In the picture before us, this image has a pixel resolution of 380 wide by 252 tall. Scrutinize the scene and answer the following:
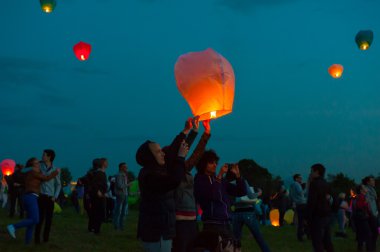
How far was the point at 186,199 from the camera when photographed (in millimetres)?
6906

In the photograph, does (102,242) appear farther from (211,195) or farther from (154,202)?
(154,202)

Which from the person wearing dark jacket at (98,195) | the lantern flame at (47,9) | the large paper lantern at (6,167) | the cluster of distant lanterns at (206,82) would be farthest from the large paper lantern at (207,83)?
the large paper lantern at (6,167)

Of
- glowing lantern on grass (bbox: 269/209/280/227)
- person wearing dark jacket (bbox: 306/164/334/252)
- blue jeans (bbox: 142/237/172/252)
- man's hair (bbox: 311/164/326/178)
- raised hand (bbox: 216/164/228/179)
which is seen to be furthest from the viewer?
glowing lantern on grass (bbox: 269/209/280/227)

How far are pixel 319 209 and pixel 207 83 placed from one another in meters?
4.46

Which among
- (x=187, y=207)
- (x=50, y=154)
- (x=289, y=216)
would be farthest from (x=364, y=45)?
(x=187, y=207)

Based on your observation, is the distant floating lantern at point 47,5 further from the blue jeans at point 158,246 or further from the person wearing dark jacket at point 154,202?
the blue jeans at point 158,246

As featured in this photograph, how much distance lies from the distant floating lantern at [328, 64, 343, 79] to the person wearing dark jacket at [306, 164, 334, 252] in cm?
1176

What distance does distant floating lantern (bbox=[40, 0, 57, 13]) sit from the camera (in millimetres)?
16172

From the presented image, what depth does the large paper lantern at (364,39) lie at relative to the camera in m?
19.9

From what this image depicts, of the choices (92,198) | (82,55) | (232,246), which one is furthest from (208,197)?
(82,55)

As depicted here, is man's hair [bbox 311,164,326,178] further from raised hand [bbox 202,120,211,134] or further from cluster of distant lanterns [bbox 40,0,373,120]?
raised hand [bbox 202,120,211,134]

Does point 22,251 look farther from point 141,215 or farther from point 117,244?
point 141,215

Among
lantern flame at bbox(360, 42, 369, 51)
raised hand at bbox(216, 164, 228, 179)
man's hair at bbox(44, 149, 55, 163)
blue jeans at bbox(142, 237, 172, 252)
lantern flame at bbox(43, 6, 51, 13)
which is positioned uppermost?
lantern flame at bbox(360, 42, 369, 51)

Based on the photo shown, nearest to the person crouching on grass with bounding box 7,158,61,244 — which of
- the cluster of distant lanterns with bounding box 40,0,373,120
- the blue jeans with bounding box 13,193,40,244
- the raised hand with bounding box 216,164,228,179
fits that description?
the blue jeans with bounding box 13,193,40,244
